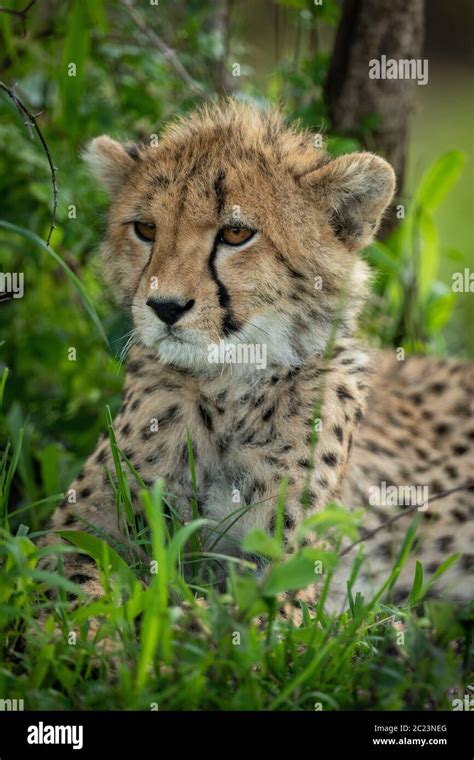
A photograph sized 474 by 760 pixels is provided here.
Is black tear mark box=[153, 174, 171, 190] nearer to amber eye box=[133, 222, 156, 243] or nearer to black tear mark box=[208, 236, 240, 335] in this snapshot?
amber eye box=[133, 222, 156, 243]

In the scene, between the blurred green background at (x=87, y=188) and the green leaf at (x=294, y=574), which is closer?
the green leaf at (x=294, y=574)

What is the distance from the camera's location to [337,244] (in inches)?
128

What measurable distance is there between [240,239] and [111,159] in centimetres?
67

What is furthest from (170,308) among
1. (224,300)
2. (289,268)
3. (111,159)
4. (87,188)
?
(87,188)

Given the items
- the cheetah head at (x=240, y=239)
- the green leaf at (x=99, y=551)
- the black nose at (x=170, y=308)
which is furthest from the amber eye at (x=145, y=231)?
the green leaf at (x=99, y=551)

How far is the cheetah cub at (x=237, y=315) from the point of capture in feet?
9.94

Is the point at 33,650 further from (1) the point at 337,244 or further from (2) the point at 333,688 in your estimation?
(1) the point at 337,244

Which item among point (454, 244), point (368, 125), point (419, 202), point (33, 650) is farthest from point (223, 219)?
point (454, 244)

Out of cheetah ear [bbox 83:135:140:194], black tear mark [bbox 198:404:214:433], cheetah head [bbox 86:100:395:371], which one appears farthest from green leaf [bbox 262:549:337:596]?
cheetah ear [bbox 83:135:140:194]

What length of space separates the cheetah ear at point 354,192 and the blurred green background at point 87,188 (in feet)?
3.17

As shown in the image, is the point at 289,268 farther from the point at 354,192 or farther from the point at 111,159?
the point at 111,159

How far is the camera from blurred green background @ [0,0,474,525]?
4.25m

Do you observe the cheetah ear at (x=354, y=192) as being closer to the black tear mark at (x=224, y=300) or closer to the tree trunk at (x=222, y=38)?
the black tear mark at (x=224, y=300)

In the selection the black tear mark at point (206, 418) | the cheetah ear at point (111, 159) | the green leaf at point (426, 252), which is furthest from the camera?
the green leaf at point (426, 252)
